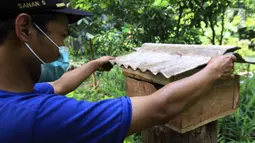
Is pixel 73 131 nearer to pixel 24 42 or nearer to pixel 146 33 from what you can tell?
pixel 24 42

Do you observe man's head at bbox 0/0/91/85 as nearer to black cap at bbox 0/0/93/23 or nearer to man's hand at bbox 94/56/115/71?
black cap at bbox 0/0/93/23

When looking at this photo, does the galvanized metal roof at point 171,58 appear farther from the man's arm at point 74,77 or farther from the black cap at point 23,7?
the black cap at point 23,7

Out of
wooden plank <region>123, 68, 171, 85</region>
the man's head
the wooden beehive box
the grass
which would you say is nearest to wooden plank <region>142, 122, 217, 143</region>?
the wooden beehive box

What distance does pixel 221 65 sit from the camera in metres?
1.18

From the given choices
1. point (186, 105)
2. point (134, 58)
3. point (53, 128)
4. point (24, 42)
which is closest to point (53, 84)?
point (134, 58)

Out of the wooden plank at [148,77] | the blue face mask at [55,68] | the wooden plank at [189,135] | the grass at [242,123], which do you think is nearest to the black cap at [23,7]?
the blue face mask at [55,68]

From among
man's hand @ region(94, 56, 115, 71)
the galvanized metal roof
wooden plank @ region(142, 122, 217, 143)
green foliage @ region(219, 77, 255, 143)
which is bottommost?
green foliage @ region(219, 77, 255, 143)

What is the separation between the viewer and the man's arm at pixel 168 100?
1.04 m

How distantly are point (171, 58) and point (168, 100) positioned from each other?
491 millimetres

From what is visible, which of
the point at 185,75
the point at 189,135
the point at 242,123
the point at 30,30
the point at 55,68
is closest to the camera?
the point at 30,30

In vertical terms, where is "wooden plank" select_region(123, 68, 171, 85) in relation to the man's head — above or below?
below

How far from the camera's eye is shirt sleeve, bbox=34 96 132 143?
96 cm

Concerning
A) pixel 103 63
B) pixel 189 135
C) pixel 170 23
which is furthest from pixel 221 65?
pixel 170 23

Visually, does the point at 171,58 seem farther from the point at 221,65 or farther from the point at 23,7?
the point at 23,7
